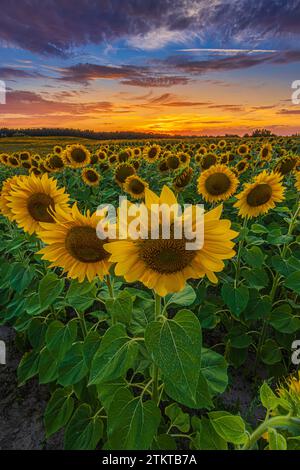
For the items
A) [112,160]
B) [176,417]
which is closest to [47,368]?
[176,417]

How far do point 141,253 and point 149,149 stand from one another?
30.0ft

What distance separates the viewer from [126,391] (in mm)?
1814

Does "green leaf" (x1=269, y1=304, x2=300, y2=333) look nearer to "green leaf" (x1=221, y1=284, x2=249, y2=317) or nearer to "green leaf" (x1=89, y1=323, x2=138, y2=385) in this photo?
"green leaf" (x1=221, y1=284, x2=249, y2=317)

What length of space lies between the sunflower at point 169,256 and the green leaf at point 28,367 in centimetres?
192

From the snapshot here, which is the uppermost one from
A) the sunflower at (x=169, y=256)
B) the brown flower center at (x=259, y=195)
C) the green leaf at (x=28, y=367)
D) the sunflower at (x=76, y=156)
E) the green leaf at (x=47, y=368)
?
the sunflower at (x=76, y=156)

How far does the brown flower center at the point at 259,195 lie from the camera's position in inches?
156

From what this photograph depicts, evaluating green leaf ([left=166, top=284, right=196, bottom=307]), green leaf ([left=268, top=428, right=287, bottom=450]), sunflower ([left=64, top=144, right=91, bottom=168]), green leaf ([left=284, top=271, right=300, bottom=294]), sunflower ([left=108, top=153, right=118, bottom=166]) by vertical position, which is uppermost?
sunflower ([left=108, top=153, right=118, bottom=166])

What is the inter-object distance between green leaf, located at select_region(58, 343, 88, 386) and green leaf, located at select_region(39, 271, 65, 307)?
0.51m

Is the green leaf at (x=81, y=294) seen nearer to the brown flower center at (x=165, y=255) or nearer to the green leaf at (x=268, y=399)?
the brown flower center at (x=165, y=255)

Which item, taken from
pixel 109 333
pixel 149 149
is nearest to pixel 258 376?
pixel 109 333

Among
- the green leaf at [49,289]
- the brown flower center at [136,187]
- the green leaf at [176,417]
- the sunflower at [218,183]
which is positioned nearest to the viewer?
the green leaf at [49,289]

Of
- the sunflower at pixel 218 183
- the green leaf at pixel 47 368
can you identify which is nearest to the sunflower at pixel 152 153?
the sunflower at pixel 218 183

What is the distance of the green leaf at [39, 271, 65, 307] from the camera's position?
2.21 meters

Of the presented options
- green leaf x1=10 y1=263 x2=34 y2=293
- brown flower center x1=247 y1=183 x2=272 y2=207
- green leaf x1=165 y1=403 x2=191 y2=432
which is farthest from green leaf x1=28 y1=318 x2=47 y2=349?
brown flower center x1=247 y1=183 x2=272 y2=207
